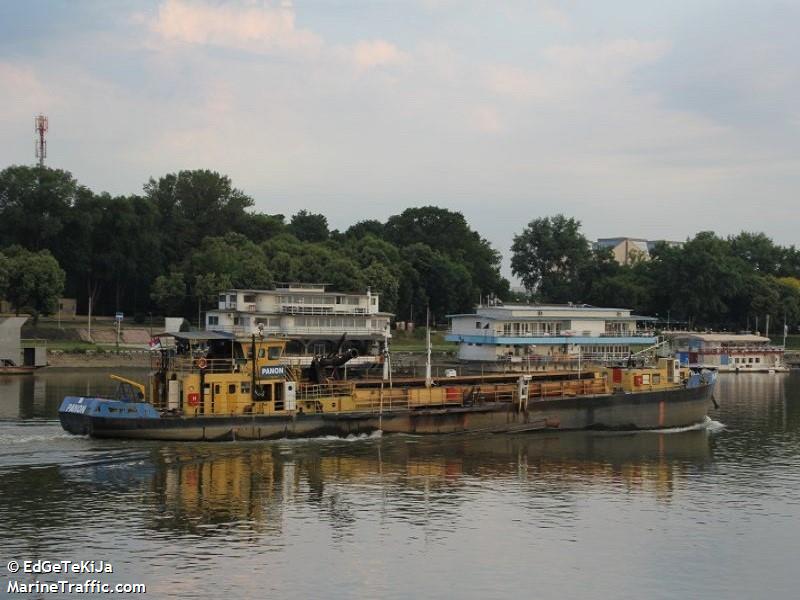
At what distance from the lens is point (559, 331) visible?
10694 centimetres

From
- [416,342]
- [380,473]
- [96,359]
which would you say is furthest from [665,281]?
[380,473]

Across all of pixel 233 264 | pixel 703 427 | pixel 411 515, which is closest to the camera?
pixel 411 515

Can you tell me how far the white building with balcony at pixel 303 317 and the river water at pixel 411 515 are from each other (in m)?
40.5

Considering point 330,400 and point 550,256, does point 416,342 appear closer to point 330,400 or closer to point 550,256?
point 550,256

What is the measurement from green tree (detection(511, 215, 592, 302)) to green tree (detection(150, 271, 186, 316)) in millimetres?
67786

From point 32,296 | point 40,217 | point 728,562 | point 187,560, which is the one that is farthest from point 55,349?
point 728,562

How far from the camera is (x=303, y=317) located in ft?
324

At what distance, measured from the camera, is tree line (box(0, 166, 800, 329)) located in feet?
394

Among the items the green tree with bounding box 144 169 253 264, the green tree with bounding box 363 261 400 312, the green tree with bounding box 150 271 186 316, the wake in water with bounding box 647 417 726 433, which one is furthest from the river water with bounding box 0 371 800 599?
the green tree with bounding box 144 169 253 264

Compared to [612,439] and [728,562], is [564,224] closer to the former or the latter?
[612,439]

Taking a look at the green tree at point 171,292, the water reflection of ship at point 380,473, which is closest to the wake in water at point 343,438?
the water reflection of ship at point 380,473

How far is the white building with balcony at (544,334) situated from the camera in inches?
4060

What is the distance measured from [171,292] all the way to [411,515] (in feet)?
276

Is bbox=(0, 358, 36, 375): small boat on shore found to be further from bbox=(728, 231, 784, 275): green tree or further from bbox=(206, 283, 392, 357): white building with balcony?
bbox=(728, 231, 784, 275): green tree
